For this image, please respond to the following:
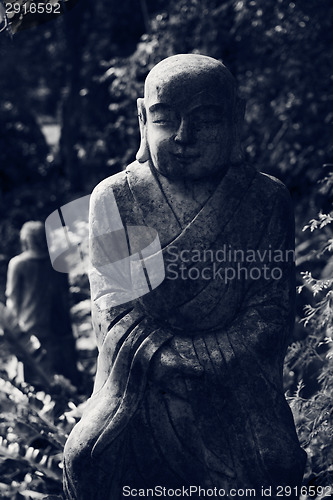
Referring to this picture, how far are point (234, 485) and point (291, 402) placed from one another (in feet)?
6.29

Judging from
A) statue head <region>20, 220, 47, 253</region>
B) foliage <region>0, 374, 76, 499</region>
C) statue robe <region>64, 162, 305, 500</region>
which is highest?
statue robe <region>64, 162, 305, 500</region>

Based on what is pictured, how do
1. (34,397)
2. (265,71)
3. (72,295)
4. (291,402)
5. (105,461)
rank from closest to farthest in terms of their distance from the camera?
1. (105,461)
2. (291,402)
3. (34,397)
4. (265,71)
5. (72,295)

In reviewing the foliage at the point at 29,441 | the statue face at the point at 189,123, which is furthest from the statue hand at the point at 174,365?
the foliage at the point at 29,441

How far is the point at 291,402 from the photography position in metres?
6.05

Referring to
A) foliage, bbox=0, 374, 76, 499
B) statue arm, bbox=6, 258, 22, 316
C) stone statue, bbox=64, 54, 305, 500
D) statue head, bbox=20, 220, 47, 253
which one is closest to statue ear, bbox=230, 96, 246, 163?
stone statue, bbox=64, 54, 305, 500

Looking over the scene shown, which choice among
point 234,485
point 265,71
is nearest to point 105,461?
point 234,485

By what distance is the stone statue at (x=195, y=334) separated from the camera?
419 centimetres

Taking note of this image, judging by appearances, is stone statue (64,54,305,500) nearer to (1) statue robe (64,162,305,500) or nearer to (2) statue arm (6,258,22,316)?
(1) statue robe (64,162,305,500)

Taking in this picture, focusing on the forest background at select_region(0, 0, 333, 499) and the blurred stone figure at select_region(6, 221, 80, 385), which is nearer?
the forest background at select_region(0, 0, 333, 499)

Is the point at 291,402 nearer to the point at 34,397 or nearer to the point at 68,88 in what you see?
the point at 34,397

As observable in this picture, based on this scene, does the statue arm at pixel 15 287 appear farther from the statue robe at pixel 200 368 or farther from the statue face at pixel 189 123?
the statue face at pixel 189 123

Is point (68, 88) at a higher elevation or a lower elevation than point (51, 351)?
higher

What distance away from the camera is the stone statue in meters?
4.19

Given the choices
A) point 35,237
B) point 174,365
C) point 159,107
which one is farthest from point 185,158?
point 35,237
